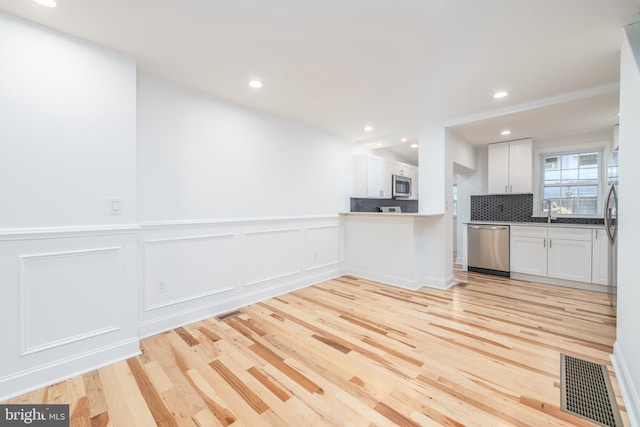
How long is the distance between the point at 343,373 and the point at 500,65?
2.74 metres

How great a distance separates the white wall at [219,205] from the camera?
2.48 meters

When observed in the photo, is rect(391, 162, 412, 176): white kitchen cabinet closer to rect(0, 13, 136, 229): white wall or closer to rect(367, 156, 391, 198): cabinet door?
rect(367, 156, 391, 198): cabinet door

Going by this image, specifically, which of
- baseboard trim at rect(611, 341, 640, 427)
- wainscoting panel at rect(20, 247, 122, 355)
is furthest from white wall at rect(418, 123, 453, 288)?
wainscoting panel at rect(20, 247, 122, 355)

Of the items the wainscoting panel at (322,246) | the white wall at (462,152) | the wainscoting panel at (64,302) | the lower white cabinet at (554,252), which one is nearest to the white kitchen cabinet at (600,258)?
the lower white cabinet at (554,252)

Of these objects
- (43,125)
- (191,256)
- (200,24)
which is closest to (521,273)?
(191,256)

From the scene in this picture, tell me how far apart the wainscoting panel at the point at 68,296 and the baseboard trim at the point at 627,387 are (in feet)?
10.7

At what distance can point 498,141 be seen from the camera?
4621 mm

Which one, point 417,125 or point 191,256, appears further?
point 417,125

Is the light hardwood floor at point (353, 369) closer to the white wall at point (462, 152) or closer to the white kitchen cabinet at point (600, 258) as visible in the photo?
the white kitchen cabinet at point (600, 258)

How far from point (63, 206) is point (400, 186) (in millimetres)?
4708

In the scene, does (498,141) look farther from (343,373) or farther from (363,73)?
(343,373)

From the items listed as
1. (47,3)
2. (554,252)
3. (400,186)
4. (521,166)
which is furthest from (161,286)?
(521,166)

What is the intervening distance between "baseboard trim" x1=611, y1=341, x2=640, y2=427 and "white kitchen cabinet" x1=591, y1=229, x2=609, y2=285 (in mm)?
2166

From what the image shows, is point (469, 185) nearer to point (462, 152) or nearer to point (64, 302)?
point (462, 152)
